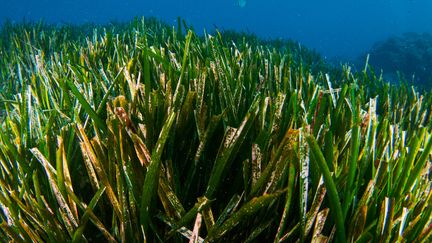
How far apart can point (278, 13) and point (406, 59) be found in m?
116

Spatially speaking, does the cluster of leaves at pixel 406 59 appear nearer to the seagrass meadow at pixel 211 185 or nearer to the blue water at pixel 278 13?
the seagrass meadow at pixel 211 185

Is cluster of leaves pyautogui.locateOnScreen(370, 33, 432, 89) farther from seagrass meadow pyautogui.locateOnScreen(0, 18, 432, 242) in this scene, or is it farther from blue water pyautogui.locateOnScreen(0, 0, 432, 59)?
blue water pyautogui.locateOnScreen(0, 0, 432, 59)

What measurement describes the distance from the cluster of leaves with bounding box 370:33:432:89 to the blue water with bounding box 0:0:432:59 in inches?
2106

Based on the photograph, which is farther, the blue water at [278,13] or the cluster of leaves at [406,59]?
the blue water at [278,13]

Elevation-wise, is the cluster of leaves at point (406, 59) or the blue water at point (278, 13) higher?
the blue water at point (278, 13)

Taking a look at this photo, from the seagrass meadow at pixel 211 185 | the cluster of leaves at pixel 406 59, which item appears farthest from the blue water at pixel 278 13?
the seagrass meadow at pixel 211 185

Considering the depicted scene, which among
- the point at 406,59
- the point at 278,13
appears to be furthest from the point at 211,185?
the point at 278,13

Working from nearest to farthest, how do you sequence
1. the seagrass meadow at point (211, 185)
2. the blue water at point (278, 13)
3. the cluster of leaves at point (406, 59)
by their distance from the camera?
the seagrass meadow at point (211, 185) < the cluster of leaves at point (406, 59) < the blue water at point (278, 13)

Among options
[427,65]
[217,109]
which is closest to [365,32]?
[427,65]

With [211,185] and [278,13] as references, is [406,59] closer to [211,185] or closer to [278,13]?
[211,185]

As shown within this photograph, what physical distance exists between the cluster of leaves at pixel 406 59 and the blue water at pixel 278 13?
53.5 m

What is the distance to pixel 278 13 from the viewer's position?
13088cm

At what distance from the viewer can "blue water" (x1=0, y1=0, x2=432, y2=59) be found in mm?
88062

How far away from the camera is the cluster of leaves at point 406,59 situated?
63.0ft
